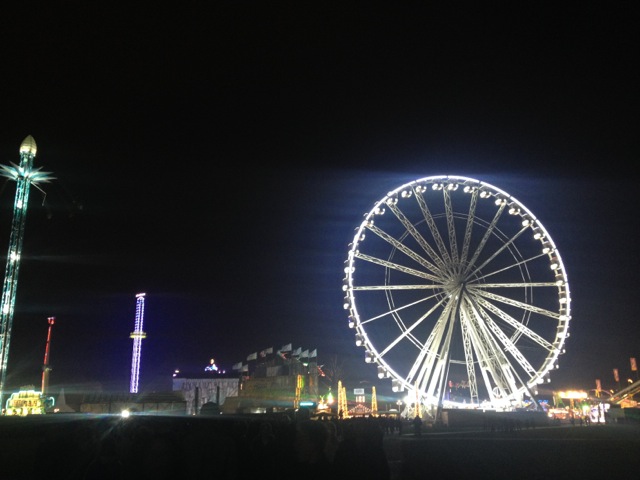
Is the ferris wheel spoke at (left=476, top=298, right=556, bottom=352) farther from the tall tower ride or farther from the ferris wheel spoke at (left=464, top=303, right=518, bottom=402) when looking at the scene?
the tall tower ride

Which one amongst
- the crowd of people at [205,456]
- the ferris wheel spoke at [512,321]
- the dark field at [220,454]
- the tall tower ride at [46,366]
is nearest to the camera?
the crowd of people at [205,456]

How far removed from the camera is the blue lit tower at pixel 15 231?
111ft

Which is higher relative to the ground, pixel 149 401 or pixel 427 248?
pixel 427 248

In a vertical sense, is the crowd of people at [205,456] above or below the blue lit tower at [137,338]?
below

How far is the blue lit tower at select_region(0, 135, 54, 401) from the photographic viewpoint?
33938 mm

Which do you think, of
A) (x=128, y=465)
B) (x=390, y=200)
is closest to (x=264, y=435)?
(x=128, y=465)

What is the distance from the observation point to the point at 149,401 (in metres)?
48.3

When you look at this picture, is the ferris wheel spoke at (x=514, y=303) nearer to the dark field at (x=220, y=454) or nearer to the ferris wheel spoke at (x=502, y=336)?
the ferris wheel spoke at (x=502, y=336)

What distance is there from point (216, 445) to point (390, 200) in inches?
1137

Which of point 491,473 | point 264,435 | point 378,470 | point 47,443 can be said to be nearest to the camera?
point 378,470

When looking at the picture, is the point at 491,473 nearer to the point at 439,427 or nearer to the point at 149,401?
the point at 439,427

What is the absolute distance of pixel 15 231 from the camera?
3591cm

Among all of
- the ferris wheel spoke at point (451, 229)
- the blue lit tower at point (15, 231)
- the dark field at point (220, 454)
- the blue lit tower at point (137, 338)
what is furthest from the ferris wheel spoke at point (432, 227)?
the blue lit tower at point (137, 338)

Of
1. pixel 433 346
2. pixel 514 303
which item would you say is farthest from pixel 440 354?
pixel 514 303
